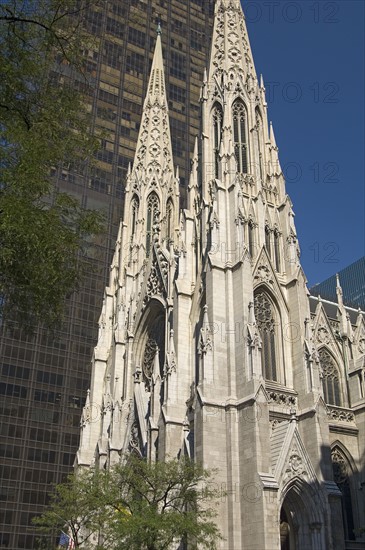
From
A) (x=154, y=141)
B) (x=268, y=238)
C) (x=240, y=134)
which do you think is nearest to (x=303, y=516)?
(x=268, y=238)

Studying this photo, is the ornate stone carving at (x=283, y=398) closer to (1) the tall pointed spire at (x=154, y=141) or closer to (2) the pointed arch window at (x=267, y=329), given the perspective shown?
(2) the pointed arch window at (x=267, y=329)

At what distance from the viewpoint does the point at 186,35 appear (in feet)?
263

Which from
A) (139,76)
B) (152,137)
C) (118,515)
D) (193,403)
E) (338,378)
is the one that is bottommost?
(118,515)

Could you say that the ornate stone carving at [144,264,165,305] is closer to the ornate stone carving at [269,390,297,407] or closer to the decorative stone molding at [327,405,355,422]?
the ornate stone carving at [269,390,297,407]

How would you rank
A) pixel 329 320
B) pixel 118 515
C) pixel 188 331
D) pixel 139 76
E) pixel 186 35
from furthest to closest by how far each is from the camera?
1. pixel 186 35
2. pixel 139 76
3. pixel 329 320
4. pixel 188 331
5. pixel 118 515

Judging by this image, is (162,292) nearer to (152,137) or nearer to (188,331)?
(188,331)

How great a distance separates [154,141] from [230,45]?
497 inches

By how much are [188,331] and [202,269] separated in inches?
139

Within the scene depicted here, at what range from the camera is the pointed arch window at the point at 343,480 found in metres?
30.9

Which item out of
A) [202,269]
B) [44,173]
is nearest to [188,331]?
[202,269]

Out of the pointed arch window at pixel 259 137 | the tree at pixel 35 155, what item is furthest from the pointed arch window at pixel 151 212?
the tree at pixel 35 155

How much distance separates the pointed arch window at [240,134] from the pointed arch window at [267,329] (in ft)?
28.8

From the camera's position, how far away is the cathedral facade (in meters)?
26.6

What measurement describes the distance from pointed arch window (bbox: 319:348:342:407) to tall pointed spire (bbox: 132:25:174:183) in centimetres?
2190
